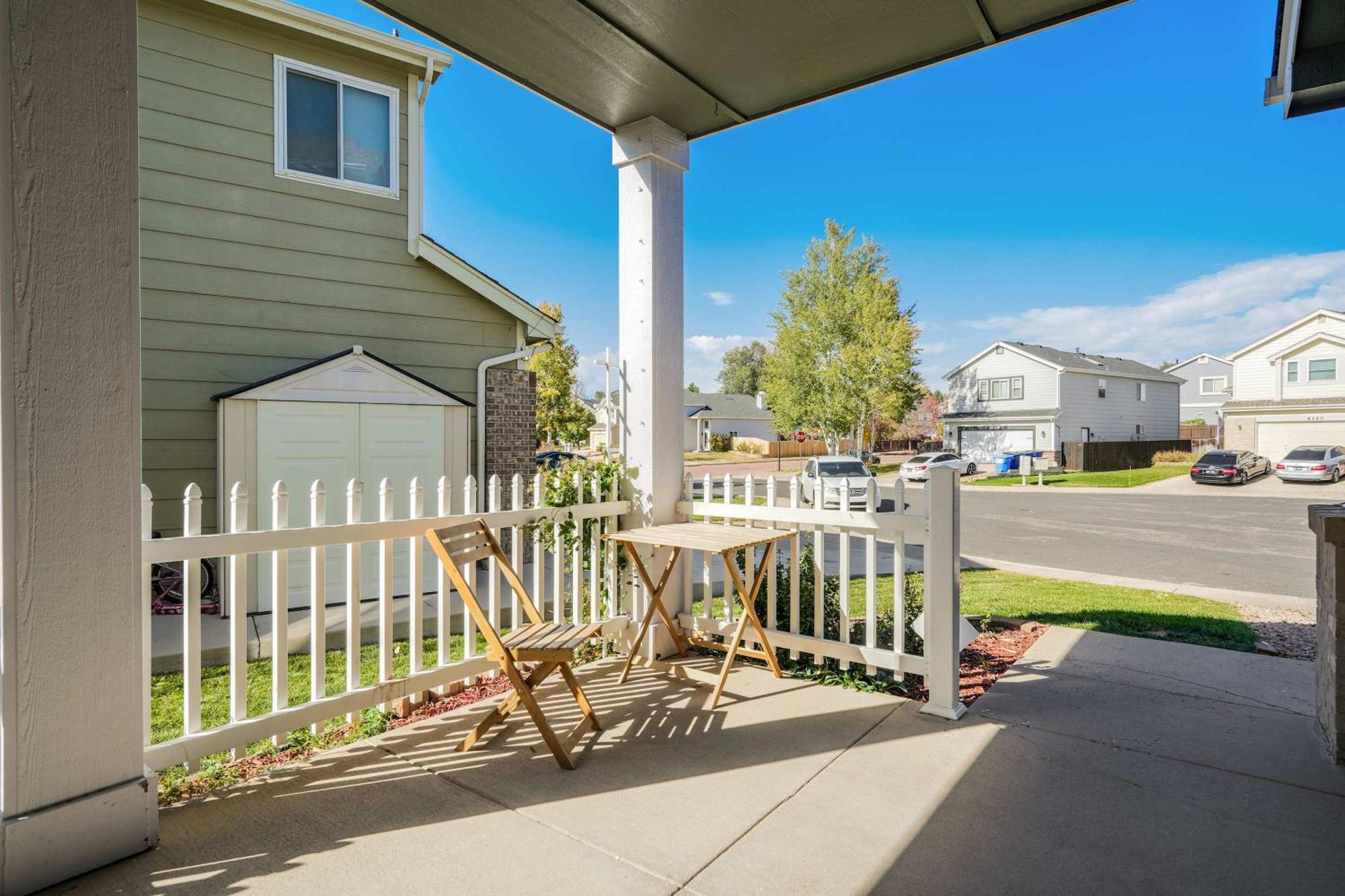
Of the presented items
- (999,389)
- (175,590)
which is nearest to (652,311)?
(175,590)

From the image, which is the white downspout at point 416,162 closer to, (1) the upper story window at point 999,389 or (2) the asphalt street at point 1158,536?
(2) the asphalt street at point 1158,536

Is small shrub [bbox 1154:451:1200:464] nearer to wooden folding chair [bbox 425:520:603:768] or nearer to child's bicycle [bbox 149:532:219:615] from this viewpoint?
wooden folding chair [bbox 425:520:603:768]

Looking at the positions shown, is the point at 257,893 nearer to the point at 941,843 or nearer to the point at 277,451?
the point at 941,843

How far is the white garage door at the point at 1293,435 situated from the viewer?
2412cm

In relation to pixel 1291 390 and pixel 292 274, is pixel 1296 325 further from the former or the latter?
pixel 292 274

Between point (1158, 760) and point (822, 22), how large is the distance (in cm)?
354

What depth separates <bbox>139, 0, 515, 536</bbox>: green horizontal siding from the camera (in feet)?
19.1

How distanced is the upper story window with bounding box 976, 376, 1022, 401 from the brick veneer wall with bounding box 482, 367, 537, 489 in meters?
28.8

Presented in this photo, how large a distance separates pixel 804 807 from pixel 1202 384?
53361mm

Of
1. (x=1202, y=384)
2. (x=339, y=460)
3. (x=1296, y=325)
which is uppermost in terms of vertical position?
(x=1296, y=325)

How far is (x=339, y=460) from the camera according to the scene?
20.7 feet

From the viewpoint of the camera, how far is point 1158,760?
2779 millimetres

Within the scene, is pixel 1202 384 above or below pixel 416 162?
above

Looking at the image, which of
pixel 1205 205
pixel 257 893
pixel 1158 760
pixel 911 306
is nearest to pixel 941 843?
pixel 1158 760
